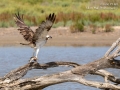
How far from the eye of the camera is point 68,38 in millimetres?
19750

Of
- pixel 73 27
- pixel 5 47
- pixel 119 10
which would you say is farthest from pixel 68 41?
pixel 119 10

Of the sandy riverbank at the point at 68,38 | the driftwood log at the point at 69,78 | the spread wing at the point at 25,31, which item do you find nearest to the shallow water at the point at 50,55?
the sandy riverbank at the point at 68,38

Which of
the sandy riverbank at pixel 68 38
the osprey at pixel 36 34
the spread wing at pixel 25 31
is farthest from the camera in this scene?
the sandy riverbank at pixel 68 38

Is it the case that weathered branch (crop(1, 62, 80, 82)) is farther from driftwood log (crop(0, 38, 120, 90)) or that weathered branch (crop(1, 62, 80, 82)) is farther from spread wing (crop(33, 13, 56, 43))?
spread wing (crop(33, 13, 56, 43))

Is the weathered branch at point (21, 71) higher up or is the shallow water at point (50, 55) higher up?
the weathered branch at point (21, 71)

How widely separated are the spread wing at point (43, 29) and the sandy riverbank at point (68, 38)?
973 cm

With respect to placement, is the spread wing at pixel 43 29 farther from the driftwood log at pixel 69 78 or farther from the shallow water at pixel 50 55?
the shallow water at pixel 50 55

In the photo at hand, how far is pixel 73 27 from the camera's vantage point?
66.4 ft

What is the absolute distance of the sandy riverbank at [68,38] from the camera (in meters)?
19.2

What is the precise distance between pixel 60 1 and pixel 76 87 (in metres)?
21.9

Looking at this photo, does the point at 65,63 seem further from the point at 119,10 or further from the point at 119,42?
the point at 119,10

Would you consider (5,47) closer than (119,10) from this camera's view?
Yes

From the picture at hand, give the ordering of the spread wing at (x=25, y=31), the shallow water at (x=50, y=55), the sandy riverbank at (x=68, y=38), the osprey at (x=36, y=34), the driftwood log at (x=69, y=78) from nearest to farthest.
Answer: the driftwood log at (x=69, y=78) → the osprey at (x=36, y=34) → the spread wing at (x=25, y=31) → the shallow water at (x=50, y=55) → the sandy riverbank at (x=68, y=38)

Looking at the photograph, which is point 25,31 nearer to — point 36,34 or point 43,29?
point 36,34
